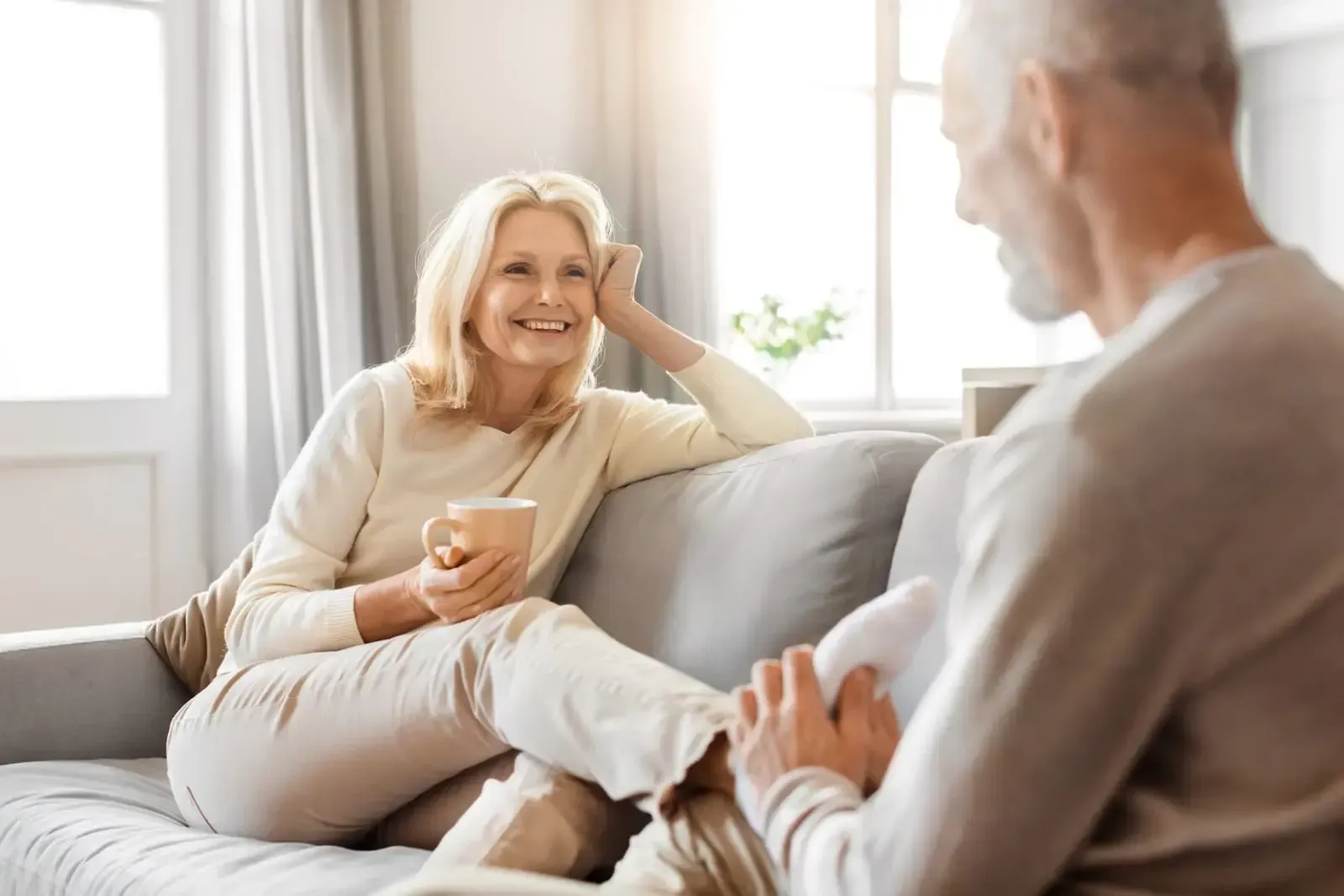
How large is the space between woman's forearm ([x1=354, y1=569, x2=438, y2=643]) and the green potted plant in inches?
89.0

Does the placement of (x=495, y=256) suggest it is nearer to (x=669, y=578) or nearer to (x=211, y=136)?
(x=669, y=578)

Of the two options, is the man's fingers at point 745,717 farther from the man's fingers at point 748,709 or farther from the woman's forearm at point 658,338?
the woman's forearm at point 658,338

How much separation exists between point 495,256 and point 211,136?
1424 mm

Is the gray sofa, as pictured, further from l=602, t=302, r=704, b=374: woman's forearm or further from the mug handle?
the mug handle

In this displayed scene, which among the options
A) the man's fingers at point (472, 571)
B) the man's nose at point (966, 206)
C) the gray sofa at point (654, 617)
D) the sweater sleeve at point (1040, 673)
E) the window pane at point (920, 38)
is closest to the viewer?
the sweater sleeve at point (1040, 673)

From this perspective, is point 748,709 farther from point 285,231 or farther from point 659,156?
point 659,156

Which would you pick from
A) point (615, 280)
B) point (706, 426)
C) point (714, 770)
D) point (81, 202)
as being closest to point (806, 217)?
point (81, 202)

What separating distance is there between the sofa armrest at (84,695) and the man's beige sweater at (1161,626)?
1674mm

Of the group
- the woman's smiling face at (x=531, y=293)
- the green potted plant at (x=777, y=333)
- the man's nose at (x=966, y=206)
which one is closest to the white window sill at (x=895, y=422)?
the green potted plant at (x=777, y=333)

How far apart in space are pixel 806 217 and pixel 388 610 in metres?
2.72

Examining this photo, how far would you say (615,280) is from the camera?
2.04 metres

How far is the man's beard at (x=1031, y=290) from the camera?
68 cm

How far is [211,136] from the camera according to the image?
3076 millimetres

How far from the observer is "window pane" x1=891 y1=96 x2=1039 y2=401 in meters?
4.21
